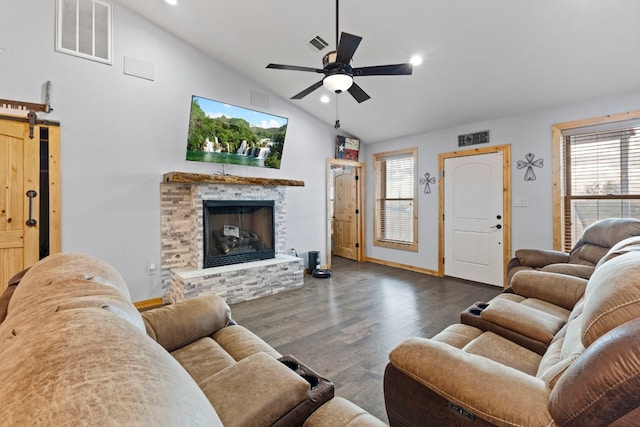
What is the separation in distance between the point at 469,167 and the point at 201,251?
4314mm

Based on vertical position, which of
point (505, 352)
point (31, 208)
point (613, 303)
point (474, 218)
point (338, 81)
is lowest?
point (505, 352)

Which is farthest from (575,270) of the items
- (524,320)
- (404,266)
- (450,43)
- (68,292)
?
(68,292)

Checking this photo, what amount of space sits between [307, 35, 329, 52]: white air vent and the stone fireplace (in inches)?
72.8

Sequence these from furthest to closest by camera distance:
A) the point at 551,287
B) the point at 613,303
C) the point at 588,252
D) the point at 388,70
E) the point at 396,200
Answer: the point at 396,200 → the point at 588,252 → the point at 388,70 → the point at 551,287 → the point at 613,303

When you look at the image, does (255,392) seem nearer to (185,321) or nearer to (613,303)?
(185,321)

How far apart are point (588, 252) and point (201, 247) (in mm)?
4353

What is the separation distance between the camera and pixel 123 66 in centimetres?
361

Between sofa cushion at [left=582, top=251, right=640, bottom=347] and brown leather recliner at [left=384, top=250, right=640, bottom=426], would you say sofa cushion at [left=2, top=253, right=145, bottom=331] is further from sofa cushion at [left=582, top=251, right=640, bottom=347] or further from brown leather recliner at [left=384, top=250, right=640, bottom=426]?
sofa cushion at [left=582, top=251, right=640, bottom=347]

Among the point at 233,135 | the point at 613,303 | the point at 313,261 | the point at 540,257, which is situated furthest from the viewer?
the point at 313,261

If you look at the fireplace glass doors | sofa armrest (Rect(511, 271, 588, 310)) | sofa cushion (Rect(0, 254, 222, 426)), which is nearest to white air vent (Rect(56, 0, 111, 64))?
A: the fireplace glass doors

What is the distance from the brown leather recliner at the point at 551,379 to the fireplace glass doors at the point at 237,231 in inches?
129

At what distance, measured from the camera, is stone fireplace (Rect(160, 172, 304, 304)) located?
3.75 m

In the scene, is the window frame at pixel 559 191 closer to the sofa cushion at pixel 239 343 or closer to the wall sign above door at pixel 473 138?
the wall sign above door at pixel 473 138

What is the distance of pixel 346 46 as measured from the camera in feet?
7.43
